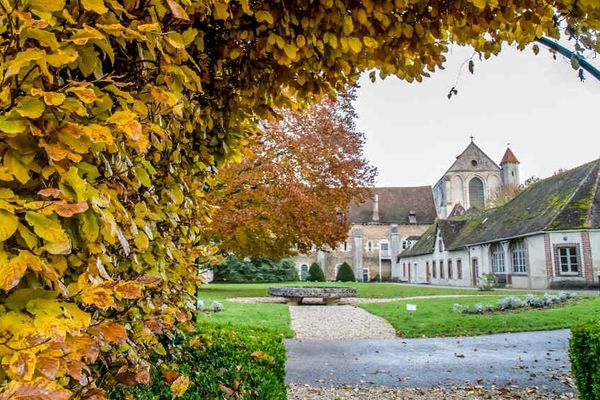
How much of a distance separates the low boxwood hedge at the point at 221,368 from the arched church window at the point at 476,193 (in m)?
57.7

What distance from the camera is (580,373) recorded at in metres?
5.34

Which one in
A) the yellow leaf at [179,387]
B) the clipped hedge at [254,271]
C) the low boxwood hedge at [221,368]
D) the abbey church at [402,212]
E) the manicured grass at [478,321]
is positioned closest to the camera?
the yellow leaf at [179,387]

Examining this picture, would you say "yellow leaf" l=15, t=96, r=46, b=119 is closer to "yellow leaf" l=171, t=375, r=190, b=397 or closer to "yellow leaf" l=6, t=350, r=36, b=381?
"yellow leaf" l=6, t=350, r=36, b=381

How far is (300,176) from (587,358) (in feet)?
37.7

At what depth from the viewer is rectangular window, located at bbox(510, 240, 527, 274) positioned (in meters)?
27.8

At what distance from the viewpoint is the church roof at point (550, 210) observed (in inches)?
988

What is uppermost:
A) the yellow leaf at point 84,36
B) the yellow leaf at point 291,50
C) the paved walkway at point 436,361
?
the yellow leaf at point 291,50

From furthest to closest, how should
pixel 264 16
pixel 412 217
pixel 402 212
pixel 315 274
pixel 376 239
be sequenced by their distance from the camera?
pixel 402 212
pixel 412 217
pixel 376 239
pixel 315 274
pixel 264 16

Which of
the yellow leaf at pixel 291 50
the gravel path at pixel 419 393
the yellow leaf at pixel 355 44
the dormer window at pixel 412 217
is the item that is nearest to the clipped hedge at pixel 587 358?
the gravel path at pixel 419 393

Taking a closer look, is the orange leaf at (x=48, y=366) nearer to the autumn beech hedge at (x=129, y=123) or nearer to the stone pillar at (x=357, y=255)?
the autumn beech hedge at (x=129, y=123)

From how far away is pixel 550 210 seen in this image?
26.6 m

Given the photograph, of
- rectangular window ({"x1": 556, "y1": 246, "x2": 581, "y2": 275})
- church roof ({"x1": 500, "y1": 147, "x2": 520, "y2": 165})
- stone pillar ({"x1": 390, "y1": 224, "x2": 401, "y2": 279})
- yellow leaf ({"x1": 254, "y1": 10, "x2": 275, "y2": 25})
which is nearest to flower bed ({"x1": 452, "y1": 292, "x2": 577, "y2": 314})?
rectangular window ({"x1": 556, "y1": 246, "x2": 581, "y2": 275})

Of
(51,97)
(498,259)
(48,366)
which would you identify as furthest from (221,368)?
(498,259)

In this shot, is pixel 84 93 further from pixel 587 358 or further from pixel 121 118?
pixel 587 358
